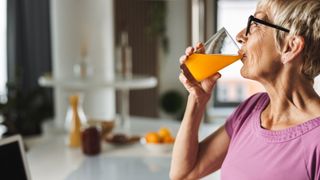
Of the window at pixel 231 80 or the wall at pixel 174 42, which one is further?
the wall at pixel 174 42

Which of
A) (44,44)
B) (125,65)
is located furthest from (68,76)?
(44,44)

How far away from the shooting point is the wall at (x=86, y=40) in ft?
8.50

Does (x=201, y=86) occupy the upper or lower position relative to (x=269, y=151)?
upper

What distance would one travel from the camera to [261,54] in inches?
43.6

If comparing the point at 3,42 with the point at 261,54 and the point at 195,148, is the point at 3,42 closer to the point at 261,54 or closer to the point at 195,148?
the point at 195,148

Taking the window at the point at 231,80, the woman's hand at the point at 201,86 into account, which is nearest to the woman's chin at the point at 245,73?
the woman's hand at the point at 201,86

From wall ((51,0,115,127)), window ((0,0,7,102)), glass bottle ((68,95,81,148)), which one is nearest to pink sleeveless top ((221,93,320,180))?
glass bottle ((68,95,81,148))

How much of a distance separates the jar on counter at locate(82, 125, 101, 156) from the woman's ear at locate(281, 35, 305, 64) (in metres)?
1.20

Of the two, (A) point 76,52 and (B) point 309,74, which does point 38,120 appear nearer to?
(A) point 76,52

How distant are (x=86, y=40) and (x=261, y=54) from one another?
1.64 meters

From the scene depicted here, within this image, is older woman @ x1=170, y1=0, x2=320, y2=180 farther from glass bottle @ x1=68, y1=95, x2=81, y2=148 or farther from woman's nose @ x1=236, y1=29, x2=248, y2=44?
glass bottle @ x1=68, y1=95, x2=81, y2=148

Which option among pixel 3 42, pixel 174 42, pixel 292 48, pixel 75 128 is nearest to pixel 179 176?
pixel 292 48

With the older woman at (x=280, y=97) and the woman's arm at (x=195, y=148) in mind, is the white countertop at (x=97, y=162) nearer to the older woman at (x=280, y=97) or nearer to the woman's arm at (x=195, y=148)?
the woman's arm at (x=195, y=148)

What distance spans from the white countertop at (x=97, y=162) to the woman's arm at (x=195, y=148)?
468mm
